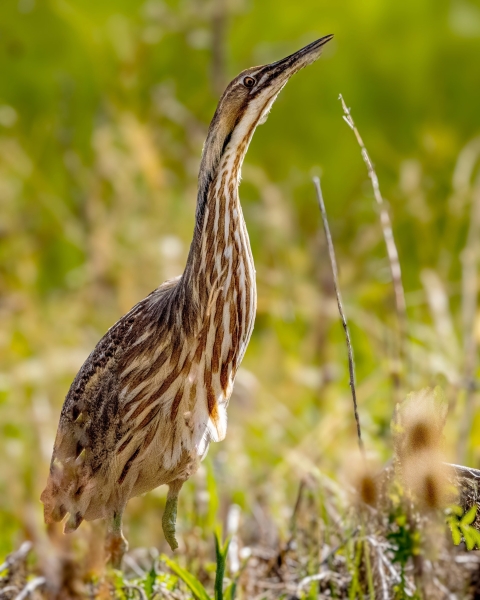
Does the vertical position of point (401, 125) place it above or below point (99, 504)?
above

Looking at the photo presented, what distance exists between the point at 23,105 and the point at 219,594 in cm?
521

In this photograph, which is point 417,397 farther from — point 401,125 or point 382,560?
point 401,125

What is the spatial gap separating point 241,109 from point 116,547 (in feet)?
2.45

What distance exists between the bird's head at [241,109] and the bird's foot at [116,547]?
23.5 inches

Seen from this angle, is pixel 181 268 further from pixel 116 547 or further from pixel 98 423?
pixel 116 547

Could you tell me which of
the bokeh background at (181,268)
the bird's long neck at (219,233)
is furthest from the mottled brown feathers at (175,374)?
the bokeh background at (181,268)

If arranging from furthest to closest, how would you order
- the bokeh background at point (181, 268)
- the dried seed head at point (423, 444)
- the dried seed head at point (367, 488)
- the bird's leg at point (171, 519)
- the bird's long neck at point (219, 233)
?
the bokeh background at point (181, 268), the bird's leg at point (171, 519), the bird's long neck at point (219, 233), the dried seed head at point (367, 488), the dried seed head at point (423, 444)


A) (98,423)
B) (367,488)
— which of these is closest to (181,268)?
(98,423)

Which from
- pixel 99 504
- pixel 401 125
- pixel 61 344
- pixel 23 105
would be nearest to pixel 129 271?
pixel 61 344

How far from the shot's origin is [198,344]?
1561mm

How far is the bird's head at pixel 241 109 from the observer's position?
5.13 feet

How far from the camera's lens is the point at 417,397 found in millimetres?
1184

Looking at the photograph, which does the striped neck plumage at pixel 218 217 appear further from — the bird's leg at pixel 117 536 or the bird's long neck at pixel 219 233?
the bird's leg at pixel 117 536

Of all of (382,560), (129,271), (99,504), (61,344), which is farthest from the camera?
(61,344)
